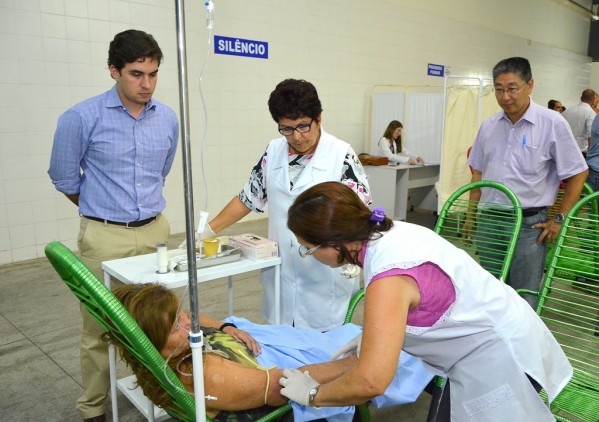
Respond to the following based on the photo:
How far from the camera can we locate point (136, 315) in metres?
1.24

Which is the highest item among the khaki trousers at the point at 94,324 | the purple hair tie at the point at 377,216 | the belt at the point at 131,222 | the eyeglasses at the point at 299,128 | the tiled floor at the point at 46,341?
the eyeglasses at the point at 299,128

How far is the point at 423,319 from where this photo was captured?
1.18 metres

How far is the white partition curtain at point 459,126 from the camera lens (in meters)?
5.38

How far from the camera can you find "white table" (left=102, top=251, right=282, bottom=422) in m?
1.69

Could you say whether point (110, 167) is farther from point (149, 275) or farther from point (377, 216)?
point (377, 216)

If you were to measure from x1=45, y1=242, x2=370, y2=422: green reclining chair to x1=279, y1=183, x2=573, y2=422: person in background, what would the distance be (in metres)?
0.31

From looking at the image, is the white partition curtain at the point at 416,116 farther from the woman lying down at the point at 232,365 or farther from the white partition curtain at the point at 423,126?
the woman lying down at the point at 232,365

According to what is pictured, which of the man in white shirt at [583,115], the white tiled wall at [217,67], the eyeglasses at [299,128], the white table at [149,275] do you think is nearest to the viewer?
the white table at [149,275]

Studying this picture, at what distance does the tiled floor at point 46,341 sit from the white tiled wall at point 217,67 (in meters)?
0.63

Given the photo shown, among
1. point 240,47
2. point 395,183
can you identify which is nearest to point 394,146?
point 395,183

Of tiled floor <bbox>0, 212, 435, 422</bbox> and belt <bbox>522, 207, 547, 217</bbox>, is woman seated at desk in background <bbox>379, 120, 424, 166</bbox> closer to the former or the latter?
tiled floor <bbox>0, 212, 435, 422</bbox>

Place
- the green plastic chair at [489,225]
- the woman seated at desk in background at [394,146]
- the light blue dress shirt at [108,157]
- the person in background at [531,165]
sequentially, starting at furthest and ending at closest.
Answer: the woman seated at desk in background at [394,146]
the person in background at [531,165]
the green plastic chair at [489,225]
the light blue dress shirt at [108,157]

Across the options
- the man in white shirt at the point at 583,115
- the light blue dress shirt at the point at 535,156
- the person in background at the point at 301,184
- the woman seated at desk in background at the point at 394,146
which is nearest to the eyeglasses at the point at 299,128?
the person in background at the point at 301,184

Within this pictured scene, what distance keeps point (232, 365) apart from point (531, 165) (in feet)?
5.80
